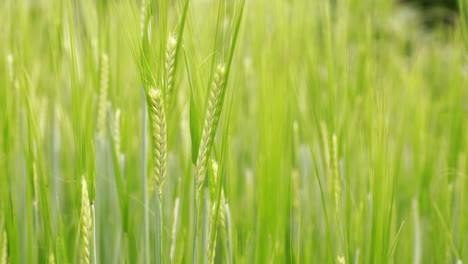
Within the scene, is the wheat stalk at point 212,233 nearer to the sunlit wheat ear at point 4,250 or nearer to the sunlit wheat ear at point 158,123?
the sunlit wheat ear at point 158,123

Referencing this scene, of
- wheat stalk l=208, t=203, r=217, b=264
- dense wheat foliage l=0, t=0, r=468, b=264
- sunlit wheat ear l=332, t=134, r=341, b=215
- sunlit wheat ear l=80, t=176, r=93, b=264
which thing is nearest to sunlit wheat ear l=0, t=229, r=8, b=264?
dense wheat foliage l=0, t=0, r=468, b=264

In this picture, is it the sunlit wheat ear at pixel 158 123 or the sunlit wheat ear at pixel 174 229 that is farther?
the sunlit wheat ear at pixel 174 229

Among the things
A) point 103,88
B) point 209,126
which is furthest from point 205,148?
point 103,88

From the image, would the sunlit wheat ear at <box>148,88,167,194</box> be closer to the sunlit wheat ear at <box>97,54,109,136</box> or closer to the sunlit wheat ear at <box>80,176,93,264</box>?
the sunlit wheat ear at <box>80,176,93,264</box>

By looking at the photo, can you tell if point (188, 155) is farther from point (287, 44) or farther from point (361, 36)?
point (361, 36)

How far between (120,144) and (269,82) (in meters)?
0.21

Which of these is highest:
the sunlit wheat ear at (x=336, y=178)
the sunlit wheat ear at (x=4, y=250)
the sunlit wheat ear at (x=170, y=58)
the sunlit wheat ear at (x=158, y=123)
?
the sunlit wheat ear at (x=170, y=58)

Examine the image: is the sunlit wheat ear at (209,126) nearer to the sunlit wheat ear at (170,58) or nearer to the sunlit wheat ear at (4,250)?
the sunlit wheat ear at (170,58)

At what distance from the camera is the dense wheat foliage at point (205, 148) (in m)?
0.46

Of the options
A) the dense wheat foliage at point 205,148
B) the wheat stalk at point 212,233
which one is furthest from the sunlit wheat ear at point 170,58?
the wheat stalk at point 212,233

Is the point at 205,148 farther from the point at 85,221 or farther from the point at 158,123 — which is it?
the point at 85,221

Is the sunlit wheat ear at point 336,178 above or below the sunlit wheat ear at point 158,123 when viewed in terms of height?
below

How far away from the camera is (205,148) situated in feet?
1.41

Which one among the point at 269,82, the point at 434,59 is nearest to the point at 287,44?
the point at 269,82
